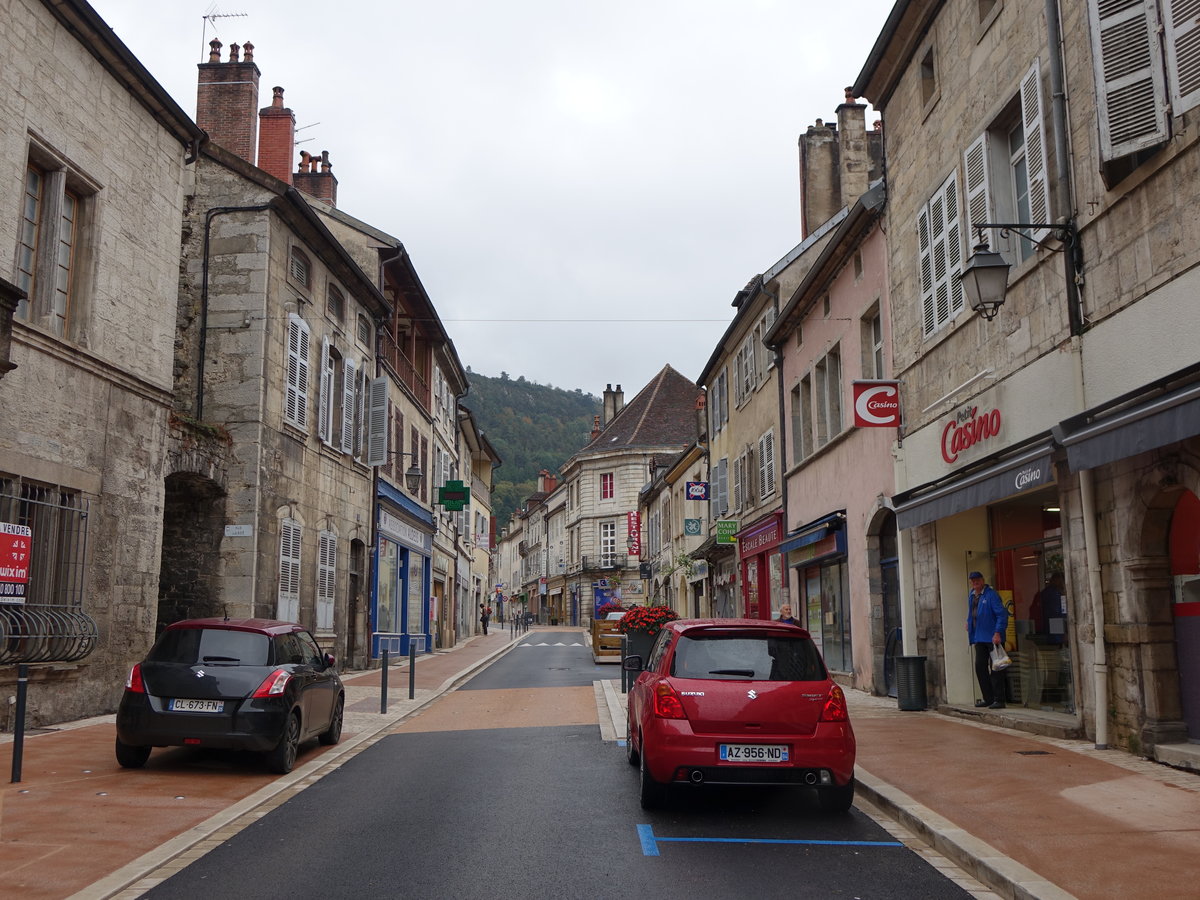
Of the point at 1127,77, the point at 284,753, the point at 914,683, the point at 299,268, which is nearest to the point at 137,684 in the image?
Result: the point at 284,753

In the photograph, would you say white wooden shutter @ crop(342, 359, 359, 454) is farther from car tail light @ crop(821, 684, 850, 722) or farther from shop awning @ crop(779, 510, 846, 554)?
car tail light @ crop(821, 684, 850, 722)

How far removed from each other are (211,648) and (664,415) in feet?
194

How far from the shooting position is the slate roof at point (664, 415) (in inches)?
2687

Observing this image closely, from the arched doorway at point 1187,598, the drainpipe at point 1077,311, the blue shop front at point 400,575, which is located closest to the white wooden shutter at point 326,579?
the blue shop front at point 400,575

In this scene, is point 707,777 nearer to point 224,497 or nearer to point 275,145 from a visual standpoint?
point 224,497

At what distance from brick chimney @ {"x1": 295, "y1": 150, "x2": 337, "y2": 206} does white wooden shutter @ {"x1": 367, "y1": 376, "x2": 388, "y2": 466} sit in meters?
8.34

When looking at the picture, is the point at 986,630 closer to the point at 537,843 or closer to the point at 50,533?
A: the point at 537,843

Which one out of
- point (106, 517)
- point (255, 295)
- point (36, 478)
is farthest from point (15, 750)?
point (255, 295)

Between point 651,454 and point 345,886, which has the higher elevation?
point 651,454

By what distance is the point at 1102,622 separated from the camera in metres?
10.2

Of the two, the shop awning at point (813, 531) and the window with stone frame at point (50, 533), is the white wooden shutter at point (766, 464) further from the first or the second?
the window with stone frame at point (50, 533)

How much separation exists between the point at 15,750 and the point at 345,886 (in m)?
4.51

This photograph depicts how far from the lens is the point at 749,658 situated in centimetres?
828

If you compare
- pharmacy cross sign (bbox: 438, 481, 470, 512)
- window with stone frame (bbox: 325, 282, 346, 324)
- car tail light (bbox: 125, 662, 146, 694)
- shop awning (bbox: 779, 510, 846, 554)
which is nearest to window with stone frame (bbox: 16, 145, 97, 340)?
car tail light (bbox: 125, 662, 146, 694)
